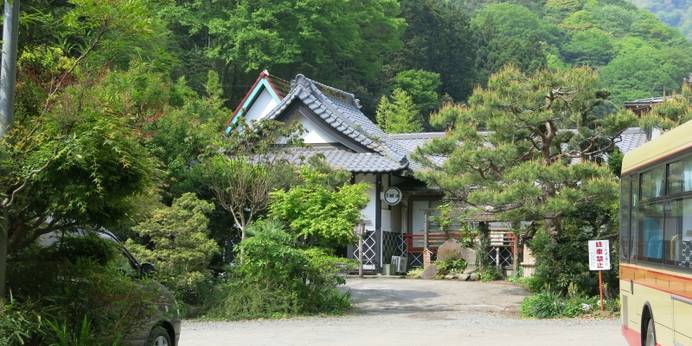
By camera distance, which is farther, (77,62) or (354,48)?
(354,48)

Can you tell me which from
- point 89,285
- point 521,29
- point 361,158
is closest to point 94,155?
point 89,285

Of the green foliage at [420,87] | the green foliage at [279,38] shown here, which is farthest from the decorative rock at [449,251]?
the green foliage at [420,87]

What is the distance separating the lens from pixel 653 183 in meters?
9.33

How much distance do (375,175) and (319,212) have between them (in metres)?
9.88

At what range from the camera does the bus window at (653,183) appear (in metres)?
8.95

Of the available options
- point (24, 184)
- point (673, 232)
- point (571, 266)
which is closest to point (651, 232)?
point (673, 232)

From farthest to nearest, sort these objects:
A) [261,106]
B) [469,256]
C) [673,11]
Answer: [673,11] < [261,106] < [469,256]

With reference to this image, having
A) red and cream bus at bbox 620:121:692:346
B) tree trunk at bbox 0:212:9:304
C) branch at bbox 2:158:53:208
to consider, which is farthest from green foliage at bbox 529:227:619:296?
branch at bbox 2:158:53:208

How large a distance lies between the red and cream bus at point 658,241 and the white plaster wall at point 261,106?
2074 cm

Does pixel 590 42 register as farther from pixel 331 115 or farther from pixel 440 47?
pixel 331 115

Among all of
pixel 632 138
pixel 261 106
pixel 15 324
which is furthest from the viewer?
pixel 261 106

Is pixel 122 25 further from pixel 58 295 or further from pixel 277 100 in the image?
pixel 277 100

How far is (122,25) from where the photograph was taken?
855cm

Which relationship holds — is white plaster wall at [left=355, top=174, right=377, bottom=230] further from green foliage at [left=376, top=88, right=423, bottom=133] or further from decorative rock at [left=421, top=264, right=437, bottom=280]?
green foliage at [left=376, top=88, right=423, bottom=133]
